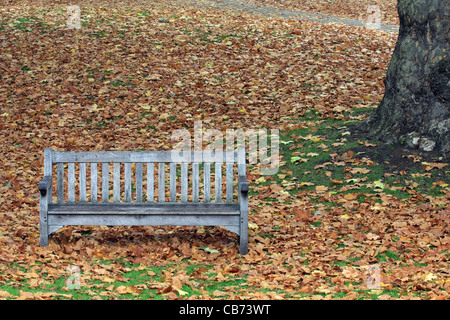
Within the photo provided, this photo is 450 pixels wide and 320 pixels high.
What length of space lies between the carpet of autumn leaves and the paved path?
3.31 feet

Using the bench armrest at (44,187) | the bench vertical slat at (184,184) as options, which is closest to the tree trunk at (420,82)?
the bench vertical slat at (184,184)

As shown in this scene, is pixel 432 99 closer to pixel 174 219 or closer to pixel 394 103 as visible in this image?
pixel 394 103

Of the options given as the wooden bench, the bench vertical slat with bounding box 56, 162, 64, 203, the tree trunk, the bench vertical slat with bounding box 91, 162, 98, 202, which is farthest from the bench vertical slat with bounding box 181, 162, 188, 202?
the tree trunk

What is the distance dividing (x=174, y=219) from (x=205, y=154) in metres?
0.75

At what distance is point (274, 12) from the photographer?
1728 centimetres

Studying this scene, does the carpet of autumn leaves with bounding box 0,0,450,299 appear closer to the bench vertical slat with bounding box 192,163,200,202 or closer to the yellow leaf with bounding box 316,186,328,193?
the yellow leaf with bounding box 316,186,328,193

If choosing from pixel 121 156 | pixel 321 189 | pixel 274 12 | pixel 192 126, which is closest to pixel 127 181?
pixel 121 156

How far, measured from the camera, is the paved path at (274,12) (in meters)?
16.4

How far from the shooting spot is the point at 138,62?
40.7 ft

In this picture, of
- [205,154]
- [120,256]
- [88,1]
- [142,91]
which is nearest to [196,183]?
[205,154]

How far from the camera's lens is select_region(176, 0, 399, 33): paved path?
16406 millimetres

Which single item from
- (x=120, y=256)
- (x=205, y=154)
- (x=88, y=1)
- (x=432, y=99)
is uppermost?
(x=88, y=1)

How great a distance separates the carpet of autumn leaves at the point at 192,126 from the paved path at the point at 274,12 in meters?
1.01

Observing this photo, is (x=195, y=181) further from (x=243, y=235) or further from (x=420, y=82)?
(x=420, y=82)
